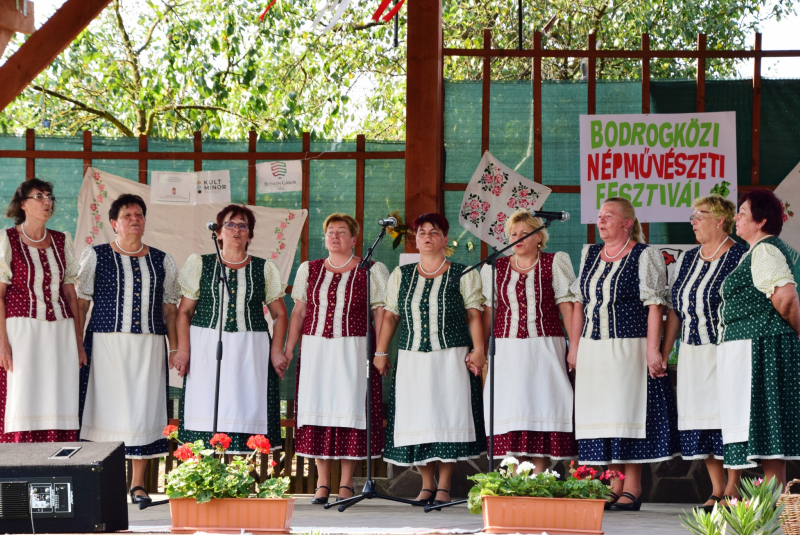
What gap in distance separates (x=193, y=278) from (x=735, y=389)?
2722mm

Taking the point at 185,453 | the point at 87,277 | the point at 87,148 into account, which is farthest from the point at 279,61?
the point at 185,453

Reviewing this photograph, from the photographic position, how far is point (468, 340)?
17.1 ft

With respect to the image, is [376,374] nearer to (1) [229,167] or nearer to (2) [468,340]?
(2) [468,340]

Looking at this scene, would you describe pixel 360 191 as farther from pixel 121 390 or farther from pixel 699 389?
pixel 699 389

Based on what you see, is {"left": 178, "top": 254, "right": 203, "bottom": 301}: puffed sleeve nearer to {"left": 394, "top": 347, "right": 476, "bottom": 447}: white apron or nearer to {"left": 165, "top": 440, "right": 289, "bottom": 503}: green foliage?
{"left": 394, "top": 347, "right": 476, "bottom": 447}: white apron

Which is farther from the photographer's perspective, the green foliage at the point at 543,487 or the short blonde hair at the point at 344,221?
the short blonde hair at the point at 344,221

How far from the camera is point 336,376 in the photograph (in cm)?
523

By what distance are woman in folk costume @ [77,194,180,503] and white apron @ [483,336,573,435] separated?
171 cm

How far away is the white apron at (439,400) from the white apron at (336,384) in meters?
0.27

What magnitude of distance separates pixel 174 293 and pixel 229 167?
1226 mm

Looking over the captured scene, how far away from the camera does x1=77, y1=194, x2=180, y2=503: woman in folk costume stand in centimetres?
512

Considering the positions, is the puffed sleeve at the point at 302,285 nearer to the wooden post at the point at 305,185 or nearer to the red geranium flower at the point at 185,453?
the wooden post at the point at 305,185

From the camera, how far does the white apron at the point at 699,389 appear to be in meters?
4.86

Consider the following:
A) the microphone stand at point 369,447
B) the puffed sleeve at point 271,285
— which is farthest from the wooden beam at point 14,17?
the microphone stand at point 369,447
